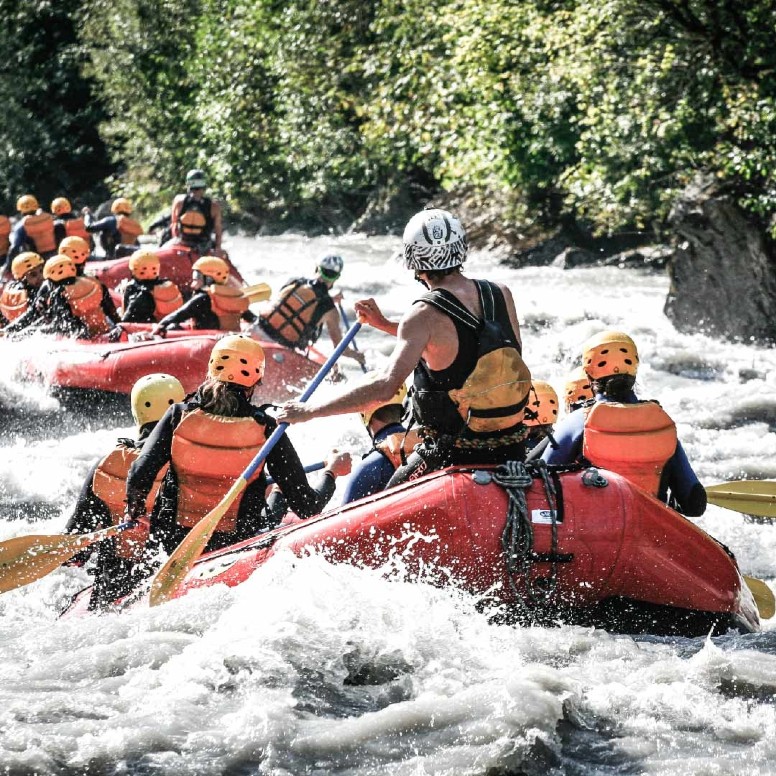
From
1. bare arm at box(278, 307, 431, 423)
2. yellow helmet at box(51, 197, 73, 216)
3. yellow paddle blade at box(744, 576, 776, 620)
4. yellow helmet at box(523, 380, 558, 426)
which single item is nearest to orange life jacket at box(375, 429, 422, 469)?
yellow helmet at box(523, 380, 558, 426)

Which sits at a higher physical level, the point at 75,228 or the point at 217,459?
the point at 75,228

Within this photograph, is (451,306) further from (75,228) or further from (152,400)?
(75,228)

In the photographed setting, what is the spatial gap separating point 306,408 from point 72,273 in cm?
659

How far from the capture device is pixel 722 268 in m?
13.5

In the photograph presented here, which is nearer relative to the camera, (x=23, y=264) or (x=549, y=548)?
(x=549, y=548)

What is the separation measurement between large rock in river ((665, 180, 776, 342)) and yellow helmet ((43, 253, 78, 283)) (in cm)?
661

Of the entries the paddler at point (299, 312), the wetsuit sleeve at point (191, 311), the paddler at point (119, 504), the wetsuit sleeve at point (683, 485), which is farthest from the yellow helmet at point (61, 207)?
the wetsuit sleeve at point (683, 485)

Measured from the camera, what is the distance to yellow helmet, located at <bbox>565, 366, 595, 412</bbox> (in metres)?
6.12

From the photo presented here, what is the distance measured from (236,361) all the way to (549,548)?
5.36 ft

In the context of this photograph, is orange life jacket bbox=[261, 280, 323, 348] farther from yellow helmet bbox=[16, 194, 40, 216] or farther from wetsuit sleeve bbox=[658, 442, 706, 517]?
yellow helmet bbox=[16, 194, 40, 216]

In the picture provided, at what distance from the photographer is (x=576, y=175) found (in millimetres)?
16266

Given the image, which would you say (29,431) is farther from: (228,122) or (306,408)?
(228,122)

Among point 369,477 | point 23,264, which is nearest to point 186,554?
point 369,477

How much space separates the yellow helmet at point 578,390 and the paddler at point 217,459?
1.40 m
